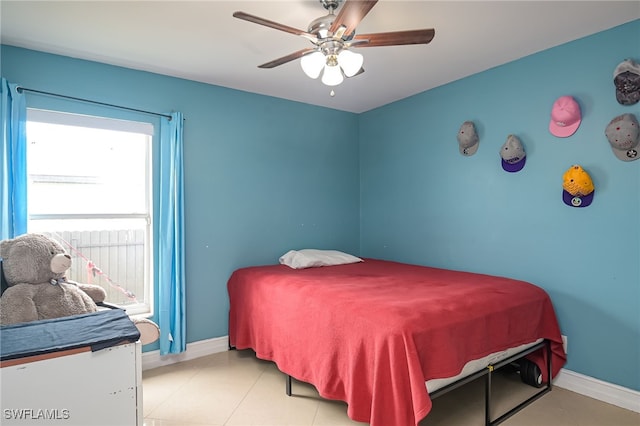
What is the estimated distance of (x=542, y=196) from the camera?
2.69m

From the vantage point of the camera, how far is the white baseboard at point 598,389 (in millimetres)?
2266

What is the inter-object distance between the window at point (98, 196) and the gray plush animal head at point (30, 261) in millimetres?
718

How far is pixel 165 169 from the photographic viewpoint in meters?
3.05

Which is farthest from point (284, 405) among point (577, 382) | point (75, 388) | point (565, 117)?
point (565, 117)

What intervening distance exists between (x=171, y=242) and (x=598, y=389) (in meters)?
3.21

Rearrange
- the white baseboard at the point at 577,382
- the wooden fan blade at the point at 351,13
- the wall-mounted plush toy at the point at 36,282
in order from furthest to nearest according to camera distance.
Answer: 1. the white baseboard at the point at 577,382
2. the wall-mounted plush toy at the point at 36,282
3. the wooden fan blade at the point at 351,13

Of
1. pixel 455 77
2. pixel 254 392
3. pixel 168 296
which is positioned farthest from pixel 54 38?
pixel 455 77

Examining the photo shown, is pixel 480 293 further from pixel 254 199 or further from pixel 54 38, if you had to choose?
pixel 54 38

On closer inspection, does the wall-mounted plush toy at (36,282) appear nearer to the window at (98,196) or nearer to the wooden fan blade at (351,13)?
the window at (98,196)

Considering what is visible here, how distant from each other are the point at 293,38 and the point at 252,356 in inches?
100

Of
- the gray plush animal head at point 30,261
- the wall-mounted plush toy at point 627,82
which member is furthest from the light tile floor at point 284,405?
the wall-mounted plush toy at point 627,82

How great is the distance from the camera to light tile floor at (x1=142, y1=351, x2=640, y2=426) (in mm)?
2176

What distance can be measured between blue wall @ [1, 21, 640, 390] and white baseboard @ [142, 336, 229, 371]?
0.10m

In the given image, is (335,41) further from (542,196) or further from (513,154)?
(542,196)
